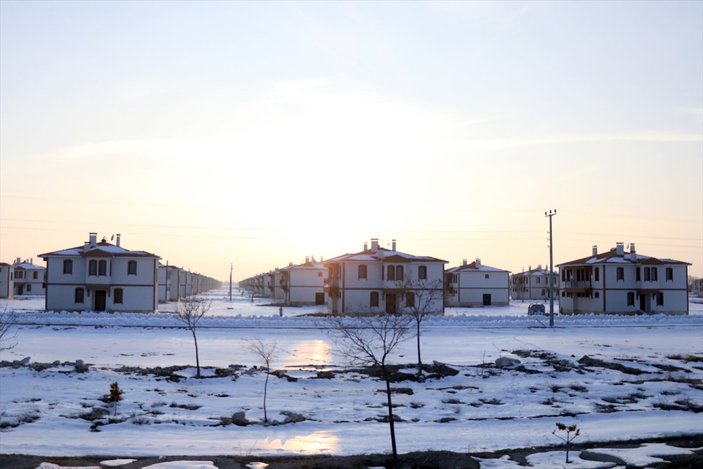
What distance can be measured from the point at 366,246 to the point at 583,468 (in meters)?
65.9

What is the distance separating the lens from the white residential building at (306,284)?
94.9m

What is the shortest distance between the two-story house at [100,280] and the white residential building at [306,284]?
3094 centimetres

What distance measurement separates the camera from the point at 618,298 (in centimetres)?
7144

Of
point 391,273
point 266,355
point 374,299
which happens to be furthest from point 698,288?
point 266,355

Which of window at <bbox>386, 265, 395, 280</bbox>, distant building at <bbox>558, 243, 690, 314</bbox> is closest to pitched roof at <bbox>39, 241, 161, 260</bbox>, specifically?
window at <bbox>386, 265, 395, 280</bbox>

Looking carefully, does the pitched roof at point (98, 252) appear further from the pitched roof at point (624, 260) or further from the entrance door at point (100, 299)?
the pitched roof at point (624, 260)

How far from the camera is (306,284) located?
95.4 meters

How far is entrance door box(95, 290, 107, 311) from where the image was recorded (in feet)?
214

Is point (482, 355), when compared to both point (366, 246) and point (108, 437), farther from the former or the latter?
point (366, 246)

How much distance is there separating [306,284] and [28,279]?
61945 mm

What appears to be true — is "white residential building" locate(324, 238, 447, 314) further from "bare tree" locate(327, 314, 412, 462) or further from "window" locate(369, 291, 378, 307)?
"bare tree" locate(327, 314, 412, 462)

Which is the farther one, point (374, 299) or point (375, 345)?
point (374, 299)

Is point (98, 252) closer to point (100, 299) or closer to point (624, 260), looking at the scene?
point (100, 299)

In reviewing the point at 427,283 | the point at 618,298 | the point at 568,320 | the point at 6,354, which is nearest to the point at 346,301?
the point at 427,283
